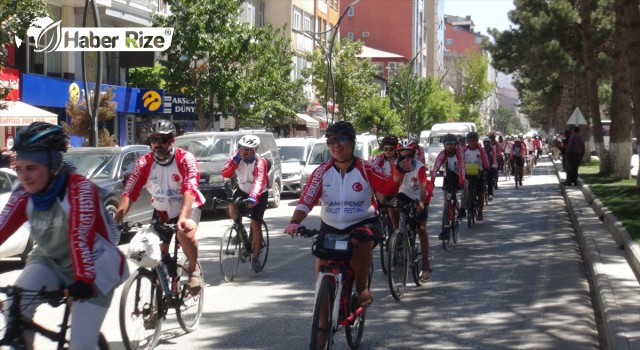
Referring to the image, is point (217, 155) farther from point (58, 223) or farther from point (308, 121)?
point (308, 121)

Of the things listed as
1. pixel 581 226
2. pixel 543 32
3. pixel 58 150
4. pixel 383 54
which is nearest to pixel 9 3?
pixel 581 226

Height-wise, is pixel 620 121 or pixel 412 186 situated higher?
pixel 620 121

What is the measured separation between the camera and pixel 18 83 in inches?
1063

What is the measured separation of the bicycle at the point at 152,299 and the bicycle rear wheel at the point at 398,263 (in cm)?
244

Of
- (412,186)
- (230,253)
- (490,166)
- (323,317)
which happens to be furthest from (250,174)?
(490,166)

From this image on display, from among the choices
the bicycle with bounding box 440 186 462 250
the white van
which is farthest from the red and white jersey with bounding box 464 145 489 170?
the white van

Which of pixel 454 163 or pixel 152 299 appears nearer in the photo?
pixel 152 299

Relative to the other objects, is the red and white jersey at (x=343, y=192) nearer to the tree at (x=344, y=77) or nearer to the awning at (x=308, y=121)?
the awning at (x=308, y=121)

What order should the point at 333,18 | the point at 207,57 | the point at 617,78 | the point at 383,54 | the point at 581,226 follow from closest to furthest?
the point at 581,226, the point at 617,78, the point at 207,57, the point at 333,18, the point at 383,54

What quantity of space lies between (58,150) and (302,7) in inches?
2193

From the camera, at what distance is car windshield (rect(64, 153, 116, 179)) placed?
15812mm

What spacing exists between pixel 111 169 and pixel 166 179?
321 inches

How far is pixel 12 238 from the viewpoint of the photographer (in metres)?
12.1

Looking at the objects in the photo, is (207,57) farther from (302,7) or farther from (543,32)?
(302,7)
